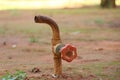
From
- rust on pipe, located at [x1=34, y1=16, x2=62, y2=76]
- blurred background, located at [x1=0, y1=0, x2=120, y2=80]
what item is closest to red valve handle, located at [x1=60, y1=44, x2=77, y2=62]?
rust on pipe, located at [x1=34, y1=16, x2=62, y2=76]

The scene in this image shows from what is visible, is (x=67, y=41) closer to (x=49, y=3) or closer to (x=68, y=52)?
(x=68, y=52)

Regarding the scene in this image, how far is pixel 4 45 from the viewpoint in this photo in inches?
348

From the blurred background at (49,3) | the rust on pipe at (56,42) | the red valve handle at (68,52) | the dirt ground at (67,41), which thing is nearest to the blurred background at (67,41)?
the dirt ground at (67,41)

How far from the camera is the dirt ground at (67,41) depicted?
6.02 metres

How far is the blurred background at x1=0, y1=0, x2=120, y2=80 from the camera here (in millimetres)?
6007

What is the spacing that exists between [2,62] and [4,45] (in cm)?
202

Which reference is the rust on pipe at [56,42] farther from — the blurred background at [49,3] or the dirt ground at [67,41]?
the blurred background at [49,3]

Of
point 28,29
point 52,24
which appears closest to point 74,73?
point 52,24

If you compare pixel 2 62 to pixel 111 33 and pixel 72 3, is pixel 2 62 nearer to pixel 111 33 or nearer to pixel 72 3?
pixel 111 33

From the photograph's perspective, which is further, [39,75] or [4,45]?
[4,45]

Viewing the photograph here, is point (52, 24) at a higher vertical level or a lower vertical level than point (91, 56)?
higher

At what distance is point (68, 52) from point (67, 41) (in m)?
4.28

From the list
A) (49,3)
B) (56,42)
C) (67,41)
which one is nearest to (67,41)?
(67,41)

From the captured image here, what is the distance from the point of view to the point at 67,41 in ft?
31.2
